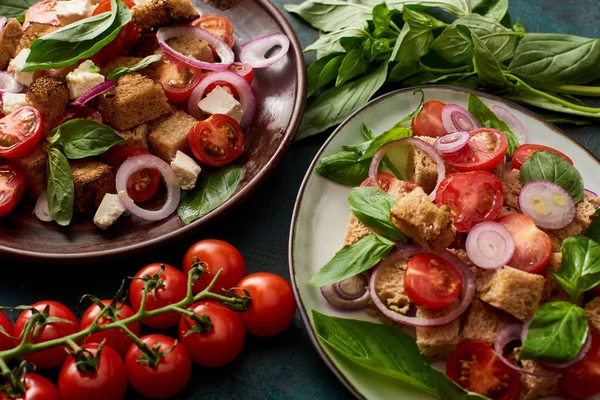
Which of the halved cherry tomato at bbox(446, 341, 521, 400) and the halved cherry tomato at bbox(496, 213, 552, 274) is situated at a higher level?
the halved cherry tomato at bbox(496, 213, 552, 274)

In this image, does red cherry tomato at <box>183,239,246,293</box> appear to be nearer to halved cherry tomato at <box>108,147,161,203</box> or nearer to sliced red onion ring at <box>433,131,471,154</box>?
halved cherry tomato at <box>108,147,161,203</box>

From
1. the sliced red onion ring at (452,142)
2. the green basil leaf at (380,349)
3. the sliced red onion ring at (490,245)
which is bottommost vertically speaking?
the green basil leaf at (380,349)

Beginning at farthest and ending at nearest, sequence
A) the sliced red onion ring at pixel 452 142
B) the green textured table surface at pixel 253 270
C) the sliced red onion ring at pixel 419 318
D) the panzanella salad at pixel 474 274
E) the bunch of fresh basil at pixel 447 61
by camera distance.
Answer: the bunch of fresh basil at pixel 447 61
the sliced red onion ring at pixel 452 142
the green textured table surface at pixel 253 270
the sliced red onion ring at pixel 419 318
the panzanella salad at pixel 474 274

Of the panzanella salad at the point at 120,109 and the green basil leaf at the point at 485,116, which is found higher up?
the green basil leaf at the point at 485,116

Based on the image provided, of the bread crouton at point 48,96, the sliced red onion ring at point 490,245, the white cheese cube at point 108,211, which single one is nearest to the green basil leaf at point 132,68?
the bread crouton at point 48,96

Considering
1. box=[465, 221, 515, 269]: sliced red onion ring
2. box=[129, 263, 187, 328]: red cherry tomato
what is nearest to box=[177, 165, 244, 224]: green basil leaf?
box=[129, 263, 187, 328]: red cherry tomato

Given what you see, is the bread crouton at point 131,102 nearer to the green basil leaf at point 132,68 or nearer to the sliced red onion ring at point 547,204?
the green basil leaf at point 132,68

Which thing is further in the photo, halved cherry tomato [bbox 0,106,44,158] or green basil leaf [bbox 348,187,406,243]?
halved cherry tomato [bbox 0,106,44,158]

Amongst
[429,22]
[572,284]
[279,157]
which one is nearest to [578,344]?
[572,284]
